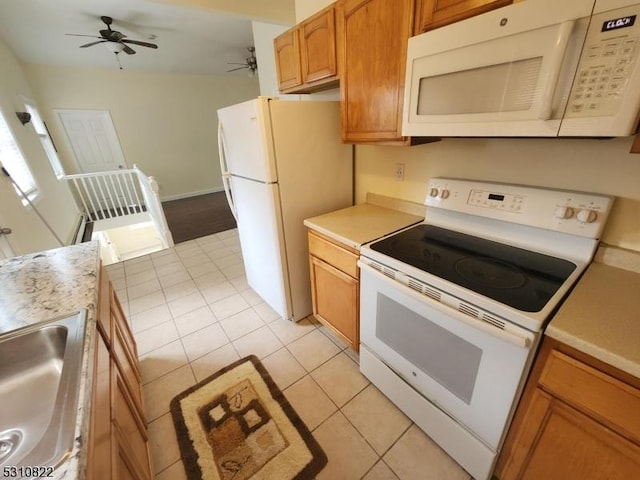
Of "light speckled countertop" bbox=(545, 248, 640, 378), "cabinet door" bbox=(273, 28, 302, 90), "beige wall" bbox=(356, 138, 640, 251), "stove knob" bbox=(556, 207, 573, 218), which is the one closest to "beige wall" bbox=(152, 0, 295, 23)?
"cabinet door" bbox=(273, 28, 302, 90)

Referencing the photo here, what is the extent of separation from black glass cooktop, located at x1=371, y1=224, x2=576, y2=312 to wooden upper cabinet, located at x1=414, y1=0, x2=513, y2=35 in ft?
3.04

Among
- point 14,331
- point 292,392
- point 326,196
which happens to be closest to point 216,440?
point 292,392

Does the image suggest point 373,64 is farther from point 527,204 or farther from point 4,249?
point 4,249

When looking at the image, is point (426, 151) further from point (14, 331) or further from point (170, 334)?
point (170, 334)

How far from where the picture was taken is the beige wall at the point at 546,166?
1.00 m

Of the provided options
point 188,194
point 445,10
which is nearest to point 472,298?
point 445,10

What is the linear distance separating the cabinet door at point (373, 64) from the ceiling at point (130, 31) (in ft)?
6.43

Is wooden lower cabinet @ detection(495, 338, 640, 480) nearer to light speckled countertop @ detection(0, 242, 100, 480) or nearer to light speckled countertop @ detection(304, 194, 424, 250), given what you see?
light speckled countertop @ detection(304, 194, 424, 250)

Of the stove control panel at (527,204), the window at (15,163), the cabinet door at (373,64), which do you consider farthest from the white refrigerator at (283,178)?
the window at (15,163)

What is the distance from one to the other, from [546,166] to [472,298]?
735 millimetres

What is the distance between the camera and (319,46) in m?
1.62

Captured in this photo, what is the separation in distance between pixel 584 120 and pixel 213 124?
7.09 metres

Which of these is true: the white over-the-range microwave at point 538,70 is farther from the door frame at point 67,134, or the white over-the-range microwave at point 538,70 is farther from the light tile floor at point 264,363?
the door frame at point 67,134

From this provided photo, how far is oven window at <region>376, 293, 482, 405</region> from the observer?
1.03 m
